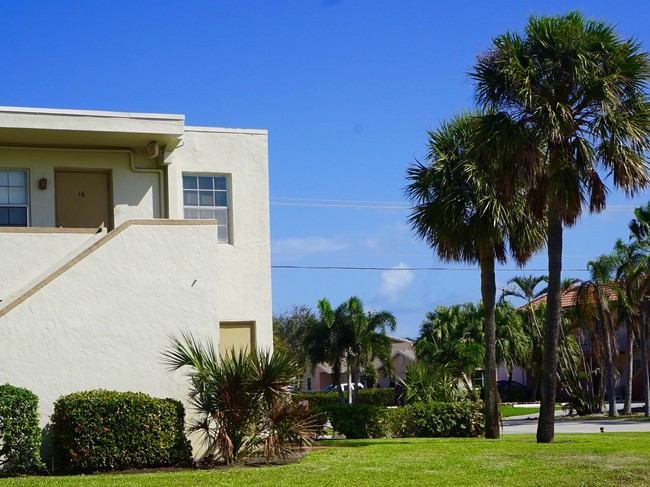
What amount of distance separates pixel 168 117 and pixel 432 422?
10600mm

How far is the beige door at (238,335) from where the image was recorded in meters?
19.8

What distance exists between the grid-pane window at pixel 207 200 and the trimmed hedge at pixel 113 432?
5.61 m

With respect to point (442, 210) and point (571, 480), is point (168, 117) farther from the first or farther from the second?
point (571, 480)

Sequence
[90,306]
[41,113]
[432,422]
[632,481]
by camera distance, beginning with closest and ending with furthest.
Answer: [632,481] < [90,306] < [41,113] < [432,422]

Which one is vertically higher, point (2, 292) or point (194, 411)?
point (2, 292)

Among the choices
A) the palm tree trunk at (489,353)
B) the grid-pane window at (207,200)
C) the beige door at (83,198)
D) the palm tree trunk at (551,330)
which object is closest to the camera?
the beige door at (83,198)

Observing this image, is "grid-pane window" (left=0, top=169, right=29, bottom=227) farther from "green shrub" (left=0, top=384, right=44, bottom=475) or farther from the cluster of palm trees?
the cluster of palm trees

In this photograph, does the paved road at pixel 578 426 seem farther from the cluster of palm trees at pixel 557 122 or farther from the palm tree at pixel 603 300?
the cluster of palm trees at pixel 557 122

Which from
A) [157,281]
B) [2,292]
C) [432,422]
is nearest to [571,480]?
[157,281]

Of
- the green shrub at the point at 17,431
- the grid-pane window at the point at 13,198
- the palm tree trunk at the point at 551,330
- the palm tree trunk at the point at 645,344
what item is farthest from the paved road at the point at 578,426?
the green shrub at the point at 17,431

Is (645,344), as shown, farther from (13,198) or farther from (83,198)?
(13,198)

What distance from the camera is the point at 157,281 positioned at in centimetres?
1638

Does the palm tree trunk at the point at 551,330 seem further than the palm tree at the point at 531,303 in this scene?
No

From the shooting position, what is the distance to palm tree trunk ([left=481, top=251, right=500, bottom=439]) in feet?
75.7
